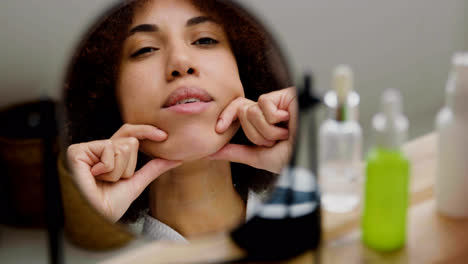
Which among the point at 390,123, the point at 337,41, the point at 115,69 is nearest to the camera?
the point at 115,69

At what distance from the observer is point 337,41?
687mm

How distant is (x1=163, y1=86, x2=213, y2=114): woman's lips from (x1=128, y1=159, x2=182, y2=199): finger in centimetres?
5

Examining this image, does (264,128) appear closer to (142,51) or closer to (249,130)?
(249,130)

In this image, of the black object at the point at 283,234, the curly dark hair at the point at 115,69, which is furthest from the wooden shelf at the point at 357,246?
the curly dark hair at the point at 115,69

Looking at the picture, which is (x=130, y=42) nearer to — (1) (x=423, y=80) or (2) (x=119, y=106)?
(2) (x=119, y=106)

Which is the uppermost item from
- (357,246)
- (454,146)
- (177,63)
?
(177,63)

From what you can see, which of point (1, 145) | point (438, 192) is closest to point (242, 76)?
point (1, 145)

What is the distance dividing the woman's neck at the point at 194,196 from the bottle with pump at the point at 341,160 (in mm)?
178

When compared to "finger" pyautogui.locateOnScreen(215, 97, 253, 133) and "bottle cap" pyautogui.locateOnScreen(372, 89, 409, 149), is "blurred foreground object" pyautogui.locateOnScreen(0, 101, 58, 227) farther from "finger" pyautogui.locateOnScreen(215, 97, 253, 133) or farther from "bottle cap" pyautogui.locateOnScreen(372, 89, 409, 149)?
"bottle cap" pyautogui.locateOnScreen(372, 89, 409, 149)

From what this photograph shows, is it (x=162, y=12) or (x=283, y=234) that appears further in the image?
(x=283, y=234)

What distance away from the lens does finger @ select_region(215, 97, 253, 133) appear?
1.57ft

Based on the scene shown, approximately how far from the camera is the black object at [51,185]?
18.3 inches

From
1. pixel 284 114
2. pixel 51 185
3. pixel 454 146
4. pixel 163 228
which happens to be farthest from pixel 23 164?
pixel 454 146

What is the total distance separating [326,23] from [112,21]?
31 cm
